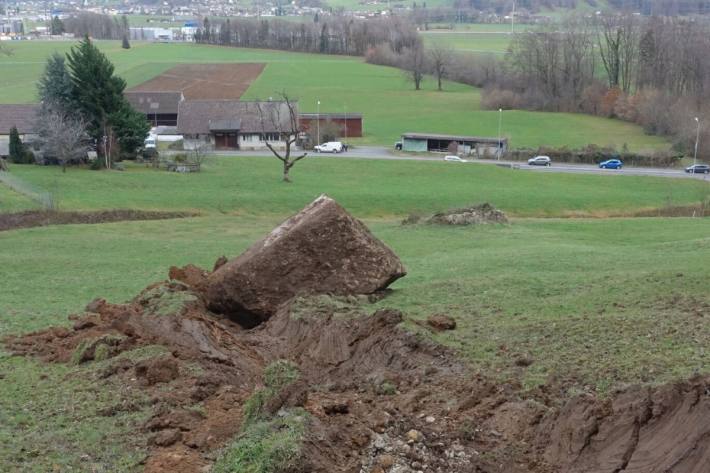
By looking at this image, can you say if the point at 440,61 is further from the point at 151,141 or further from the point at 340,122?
the point at 151,141

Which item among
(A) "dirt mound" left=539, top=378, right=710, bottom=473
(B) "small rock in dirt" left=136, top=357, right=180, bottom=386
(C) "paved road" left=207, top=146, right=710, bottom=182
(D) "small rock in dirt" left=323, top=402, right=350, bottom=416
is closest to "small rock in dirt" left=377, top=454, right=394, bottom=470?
(D) "small rock in dirt" left=323, top=402, right=350, bottom=416

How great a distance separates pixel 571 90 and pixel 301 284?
10485 centimetres

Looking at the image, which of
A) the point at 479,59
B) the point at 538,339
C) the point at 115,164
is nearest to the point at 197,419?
the point at 538,339

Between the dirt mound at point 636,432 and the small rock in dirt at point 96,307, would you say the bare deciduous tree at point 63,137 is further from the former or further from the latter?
the dirt mound at point 636,432

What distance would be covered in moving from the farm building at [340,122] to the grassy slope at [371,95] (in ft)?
6.45

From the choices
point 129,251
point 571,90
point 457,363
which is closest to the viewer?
point 457,363

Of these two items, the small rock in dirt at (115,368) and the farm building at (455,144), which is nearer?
the small rock in dirt at (115,368)

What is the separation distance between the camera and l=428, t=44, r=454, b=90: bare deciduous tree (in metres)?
134

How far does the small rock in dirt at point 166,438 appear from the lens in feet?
33.8

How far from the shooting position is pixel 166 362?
1302 centimetres

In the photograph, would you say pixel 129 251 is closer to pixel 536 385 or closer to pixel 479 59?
pixel 536 385

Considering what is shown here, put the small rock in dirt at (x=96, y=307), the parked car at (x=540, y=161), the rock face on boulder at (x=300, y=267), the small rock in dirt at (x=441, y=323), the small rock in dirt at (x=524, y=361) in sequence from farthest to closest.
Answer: the parked car at (x=540, y=161)
the small rock in dirt at (x=96, y=307)
the rock face on boulder at (x=300, y=267)
the small rock in dirt at (x=441, y=323)
the small rock in dirt at (x=524, y=361)

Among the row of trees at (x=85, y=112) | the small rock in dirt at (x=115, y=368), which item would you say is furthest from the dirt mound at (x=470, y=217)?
the row of trees at (x=85, y=112)

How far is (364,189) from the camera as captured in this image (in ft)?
187
